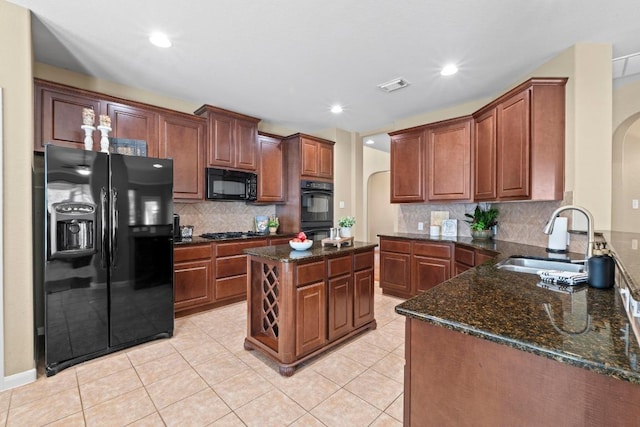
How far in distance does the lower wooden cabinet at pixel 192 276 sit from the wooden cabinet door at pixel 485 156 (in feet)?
10.5

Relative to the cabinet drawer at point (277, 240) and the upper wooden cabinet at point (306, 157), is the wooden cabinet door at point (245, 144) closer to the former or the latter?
the upper wooden cabinet at point (306, 157)

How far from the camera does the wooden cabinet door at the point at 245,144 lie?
3.91 metres

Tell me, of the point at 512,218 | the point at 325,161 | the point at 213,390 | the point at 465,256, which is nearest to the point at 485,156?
the point at 512,218

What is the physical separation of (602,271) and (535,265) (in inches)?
32.3

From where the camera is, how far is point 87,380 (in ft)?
6.82

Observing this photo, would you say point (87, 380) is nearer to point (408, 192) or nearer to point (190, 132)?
point (190, 132)

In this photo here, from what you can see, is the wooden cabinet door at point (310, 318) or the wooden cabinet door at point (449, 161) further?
the wooden cabinet door at point (449, 161)

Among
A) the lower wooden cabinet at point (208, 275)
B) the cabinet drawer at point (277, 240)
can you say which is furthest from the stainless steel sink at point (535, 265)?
the cabinet drawer at point (277, 240)

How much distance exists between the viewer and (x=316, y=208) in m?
4.66

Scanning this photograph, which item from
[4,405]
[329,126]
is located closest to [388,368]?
[4,405]

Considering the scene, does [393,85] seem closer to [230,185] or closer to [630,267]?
[230,185]

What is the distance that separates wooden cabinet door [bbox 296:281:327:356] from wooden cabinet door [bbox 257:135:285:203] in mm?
2239

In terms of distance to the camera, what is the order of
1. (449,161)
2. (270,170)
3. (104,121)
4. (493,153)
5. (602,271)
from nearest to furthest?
1. (602,271)
2. (104,121)
3. (493,153)
4. (449,161)
5. (270,170)

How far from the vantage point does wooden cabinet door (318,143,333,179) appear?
15.5 feet
